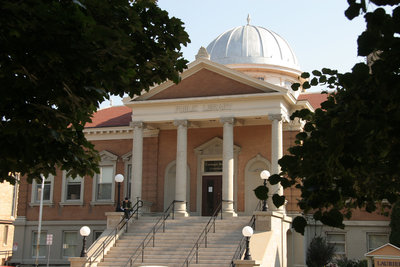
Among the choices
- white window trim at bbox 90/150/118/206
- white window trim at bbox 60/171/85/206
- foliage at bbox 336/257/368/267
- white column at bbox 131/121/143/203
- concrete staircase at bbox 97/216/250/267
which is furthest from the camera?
white window trim at bbox 60/171/85/206

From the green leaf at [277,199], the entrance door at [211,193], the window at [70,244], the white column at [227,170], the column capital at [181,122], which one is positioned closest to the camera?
the green leaf at [277,199]

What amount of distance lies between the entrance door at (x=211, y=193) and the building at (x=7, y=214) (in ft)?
68.8

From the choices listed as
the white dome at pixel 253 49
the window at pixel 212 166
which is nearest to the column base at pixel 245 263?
the window at pixel 212 166

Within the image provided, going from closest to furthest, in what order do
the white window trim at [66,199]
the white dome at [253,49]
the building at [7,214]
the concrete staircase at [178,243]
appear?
the concrete staircase at [178,243] → the white window trim at [66,199] → the white dome at [253,49] → the building at [7,214]

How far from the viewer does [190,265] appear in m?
23.4

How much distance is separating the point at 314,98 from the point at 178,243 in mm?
15767

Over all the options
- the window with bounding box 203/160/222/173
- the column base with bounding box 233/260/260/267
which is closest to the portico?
the window with bounding box 203/160/222/173

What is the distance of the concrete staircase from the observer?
24.1 meters

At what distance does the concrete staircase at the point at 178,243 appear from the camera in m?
24.1

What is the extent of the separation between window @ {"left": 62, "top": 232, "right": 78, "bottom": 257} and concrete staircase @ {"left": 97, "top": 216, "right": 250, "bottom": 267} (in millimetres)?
8215

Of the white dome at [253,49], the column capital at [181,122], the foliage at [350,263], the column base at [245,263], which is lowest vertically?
the foliage at [350,263]

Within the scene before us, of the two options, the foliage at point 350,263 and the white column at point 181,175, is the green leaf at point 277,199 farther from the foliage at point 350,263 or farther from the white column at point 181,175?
the white column at point 181,175

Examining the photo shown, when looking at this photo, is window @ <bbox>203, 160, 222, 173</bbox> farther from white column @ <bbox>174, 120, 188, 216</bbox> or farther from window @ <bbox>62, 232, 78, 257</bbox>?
window @ <bbox>62, 232, 78, 257</bbox>

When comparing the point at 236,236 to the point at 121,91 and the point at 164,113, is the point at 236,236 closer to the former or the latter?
the point at 164,113
